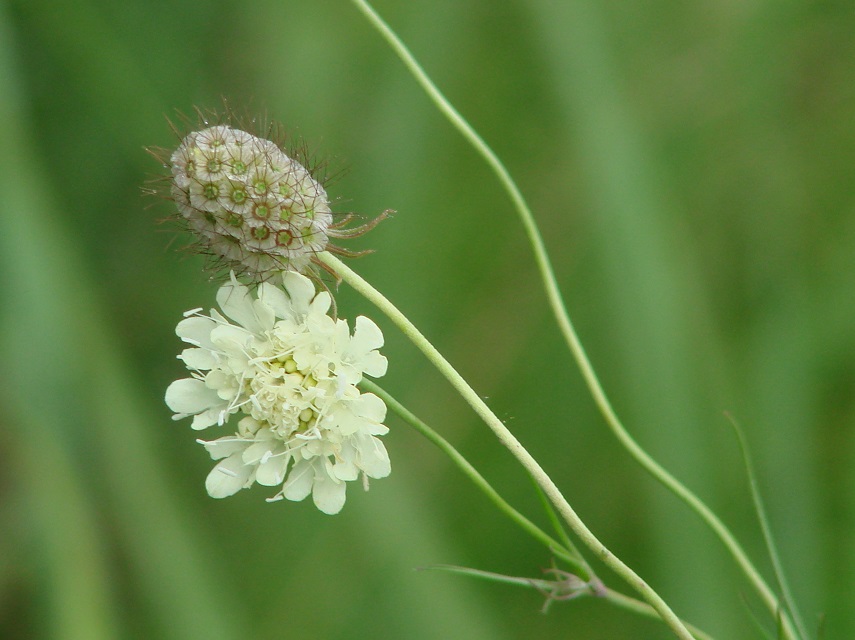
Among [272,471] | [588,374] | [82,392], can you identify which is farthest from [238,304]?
[82,392]

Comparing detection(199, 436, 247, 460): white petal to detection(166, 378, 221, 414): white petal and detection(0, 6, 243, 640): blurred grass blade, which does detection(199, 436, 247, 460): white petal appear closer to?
detection(166, 378, 221, 414): white petal

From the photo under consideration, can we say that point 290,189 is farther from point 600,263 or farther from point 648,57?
point 648,57

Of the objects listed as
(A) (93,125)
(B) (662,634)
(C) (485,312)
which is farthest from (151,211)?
(B) (662,634)

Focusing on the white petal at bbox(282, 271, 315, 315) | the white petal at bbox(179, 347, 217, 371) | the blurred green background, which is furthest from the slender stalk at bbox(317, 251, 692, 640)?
the blurred green background

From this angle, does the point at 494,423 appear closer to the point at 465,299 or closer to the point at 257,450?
the point at 257,450

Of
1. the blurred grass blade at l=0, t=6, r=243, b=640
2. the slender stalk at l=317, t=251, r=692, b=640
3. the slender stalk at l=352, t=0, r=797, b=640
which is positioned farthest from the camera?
the blurred grass blade at l=0, t=6, r=243, b=640

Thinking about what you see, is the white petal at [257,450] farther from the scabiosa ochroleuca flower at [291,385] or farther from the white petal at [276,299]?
the white petal at [276,299]

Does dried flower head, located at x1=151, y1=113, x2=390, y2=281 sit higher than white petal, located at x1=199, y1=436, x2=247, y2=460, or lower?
higher

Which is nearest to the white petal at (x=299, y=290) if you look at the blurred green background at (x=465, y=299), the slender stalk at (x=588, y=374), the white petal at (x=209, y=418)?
the white petal at (x=209, y=418)
